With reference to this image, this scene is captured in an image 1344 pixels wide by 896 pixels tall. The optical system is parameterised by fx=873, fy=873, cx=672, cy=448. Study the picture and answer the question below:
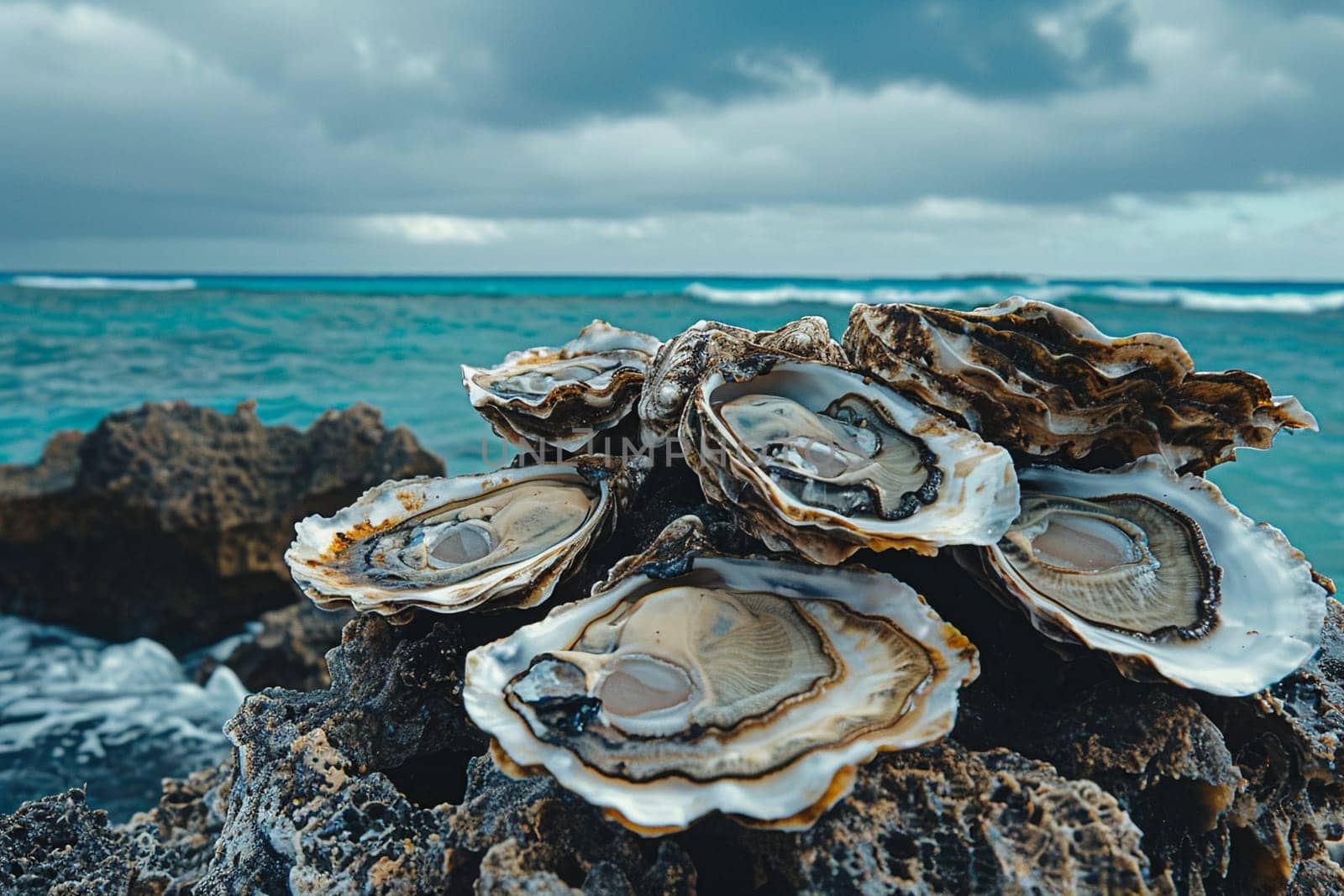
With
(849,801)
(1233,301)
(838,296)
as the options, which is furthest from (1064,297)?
(849,801)

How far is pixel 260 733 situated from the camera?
1845 mm

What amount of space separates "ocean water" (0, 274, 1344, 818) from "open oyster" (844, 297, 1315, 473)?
8.74ft

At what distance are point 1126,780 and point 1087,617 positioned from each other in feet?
0.93

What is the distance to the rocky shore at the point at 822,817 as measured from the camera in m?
1.31

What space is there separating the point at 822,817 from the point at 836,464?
2.29 feet

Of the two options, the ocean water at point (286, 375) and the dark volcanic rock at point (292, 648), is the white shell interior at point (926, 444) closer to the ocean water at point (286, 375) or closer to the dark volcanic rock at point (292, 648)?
the ocean water at point (286, 375)

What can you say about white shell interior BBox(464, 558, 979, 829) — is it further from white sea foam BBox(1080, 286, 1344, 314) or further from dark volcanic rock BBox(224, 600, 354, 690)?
white sea foam BBox(1080, 286, 1344, 314)

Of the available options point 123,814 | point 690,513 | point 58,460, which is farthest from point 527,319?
point 690,513

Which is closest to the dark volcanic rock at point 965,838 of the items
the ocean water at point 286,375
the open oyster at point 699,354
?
the open oyster at point 699,354

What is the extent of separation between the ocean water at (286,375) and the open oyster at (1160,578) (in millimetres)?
2854

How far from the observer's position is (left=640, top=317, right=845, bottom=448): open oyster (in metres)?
1.87

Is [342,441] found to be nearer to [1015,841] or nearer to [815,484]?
[815,484]

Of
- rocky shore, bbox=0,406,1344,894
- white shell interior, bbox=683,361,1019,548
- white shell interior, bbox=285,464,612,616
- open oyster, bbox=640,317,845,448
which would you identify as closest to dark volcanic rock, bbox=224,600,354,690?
rocky shore, bbox=0,406,1344,894

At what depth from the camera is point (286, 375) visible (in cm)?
Answer: 1549
